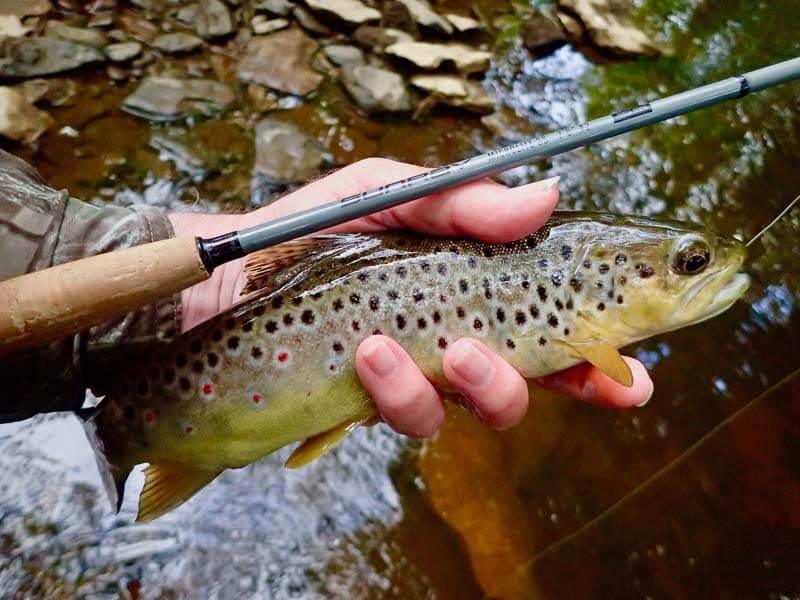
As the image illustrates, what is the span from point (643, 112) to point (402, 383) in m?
0.84

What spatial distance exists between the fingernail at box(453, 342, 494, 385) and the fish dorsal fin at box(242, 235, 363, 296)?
40 centimetres

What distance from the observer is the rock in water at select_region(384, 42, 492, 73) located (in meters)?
4.34

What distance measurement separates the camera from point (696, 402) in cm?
312

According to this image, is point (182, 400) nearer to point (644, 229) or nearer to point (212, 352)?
point (212, 352)

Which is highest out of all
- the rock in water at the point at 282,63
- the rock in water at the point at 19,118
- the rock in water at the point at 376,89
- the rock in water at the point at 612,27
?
the rock in water at the point at 612,27

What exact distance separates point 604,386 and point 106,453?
1.30m

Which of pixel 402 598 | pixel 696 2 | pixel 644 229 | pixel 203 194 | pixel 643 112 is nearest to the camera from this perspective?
pixel 643 112

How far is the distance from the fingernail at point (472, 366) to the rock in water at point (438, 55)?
3.08 m

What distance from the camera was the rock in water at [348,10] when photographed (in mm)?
4473

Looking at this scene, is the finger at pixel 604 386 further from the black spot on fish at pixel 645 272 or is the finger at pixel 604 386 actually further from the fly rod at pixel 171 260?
the fly rod at pixel 171 260

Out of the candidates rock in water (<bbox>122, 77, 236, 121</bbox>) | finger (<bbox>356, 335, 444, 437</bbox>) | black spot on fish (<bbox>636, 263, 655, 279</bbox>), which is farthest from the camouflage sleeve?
rock in water (<bbox>122, 77, 236, 121</bbox>)

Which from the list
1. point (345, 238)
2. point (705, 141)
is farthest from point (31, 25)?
point (705, 141)

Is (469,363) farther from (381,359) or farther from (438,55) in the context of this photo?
(438,55)

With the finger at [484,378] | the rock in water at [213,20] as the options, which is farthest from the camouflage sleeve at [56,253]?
the rock in water at [213,20]
